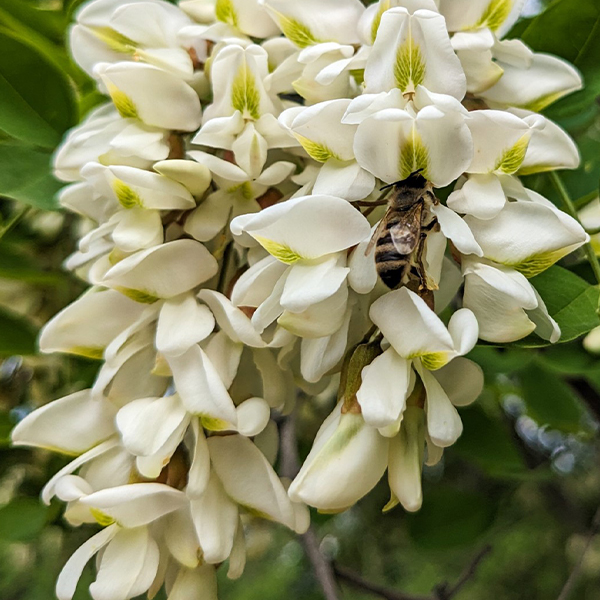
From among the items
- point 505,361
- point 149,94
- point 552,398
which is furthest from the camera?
point 552,398

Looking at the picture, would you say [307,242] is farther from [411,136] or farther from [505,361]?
[505,361]

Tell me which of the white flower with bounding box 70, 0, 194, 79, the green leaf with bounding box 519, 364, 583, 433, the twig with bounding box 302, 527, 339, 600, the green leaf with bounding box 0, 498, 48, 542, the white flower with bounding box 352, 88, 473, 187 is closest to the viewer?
the white flower with bounding box 352, 88, 473, 187

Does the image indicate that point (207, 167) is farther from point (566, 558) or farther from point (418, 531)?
point (566, 558)

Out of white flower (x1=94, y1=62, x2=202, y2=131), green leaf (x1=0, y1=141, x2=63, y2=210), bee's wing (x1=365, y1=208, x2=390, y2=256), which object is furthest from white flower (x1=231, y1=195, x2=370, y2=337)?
green leaf (x1=0, y1=141, x2=63, y2=210)

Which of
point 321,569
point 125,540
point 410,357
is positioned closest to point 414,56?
point 410,357

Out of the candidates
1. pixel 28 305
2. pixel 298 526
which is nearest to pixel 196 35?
pixel 298 526

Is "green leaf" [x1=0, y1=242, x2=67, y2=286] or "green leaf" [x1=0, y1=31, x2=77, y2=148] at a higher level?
"green leaf" [x1=0, y1=31, x2=77, y2=148]

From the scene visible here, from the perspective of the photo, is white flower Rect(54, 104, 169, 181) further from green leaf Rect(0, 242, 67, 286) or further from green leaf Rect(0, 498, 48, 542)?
green leaf Rect(0, 498, 48, 542)
